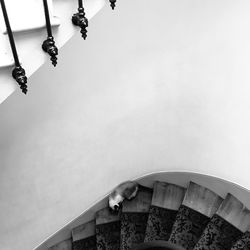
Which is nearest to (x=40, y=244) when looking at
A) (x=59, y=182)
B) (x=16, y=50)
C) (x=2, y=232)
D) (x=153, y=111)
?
(x=2, y=232)

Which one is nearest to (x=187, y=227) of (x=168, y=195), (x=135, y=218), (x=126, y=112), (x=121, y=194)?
(x=168, y=195)

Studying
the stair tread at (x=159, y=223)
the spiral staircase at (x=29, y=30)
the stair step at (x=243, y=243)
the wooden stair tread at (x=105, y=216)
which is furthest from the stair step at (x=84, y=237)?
the spiral staircase at (x=29, y=30)

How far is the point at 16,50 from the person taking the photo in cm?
135

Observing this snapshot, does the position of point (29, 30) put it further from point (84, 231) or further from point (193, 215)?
point (84, 231)

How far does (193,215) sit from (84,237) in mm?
1045

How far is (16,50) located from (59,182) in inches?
68.1

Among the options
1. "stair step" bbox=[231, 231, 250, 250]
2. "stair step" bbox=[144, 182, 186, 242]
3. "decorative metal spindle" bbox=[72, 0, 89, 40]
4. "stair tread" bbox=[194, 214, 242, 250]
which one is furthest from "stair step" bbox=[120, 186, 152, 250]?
"decorative metal spindle" bbox=[72, 0, 89, 40]

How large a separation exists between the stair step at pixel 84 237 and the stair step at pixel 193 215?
0.89 meters

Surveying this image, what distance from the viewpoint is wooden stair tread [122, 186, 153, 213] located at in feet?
9.93

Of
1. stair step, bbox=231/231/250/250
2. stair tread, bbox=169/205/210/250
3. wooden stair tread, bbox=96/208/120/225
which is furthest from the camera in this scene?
wooden stair tread, bbox=96/208/120/225

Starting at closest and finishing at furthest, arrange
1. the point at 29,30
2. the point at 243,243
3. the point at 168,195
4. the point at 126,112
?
the point at 29,30 → the point at 243,243 → the point at 126,112 → the point at 168,195

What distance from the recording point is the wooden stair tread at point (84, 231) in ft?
10.4

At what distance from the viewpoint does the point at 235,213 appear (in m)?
2.55

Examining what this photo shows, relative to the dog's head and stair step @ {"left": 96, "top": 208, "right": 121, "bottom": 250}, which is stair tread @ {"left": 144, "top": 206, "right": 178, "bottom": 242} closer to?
the dog's head
